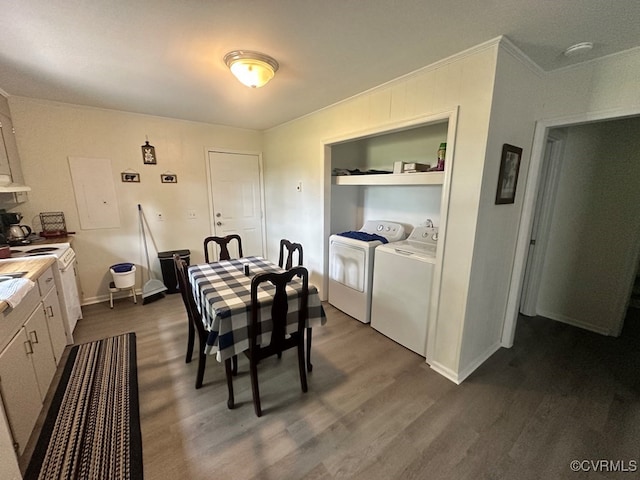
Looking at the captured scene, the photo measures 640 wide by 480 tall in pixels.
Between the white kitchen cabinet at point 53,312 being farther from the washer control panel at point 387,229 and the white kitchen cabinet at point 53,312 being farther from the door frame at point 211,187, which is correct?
the washer control panel at point 387,229

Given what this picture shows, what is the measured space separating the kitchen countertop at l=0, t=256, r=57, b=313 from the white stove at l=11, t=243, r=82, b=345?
11cm

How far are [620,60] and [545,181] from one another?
1.30 meters

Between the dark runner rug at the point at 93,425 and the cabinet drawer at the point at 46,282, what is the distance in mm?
675

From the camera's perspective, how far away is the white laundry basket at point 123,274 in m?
3.18

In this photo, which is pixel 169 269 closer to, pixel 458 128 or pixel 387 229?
pixel 387 229

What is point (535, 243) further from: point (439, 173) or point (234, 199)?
point (234, 199)

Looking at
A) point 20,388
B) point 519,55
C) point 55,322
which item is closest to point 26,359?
point 20,388

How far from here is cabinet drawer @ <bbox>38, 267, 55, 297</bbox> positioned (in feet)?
6.29

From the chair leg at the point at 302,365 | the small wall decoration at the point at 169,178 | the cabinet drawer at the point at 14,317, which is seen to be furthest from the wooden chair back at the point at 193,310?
the small wall decoration at the point at 169,178

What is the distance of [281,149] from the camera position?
12.6 feet

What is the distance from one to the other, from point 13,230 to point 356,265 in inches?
136

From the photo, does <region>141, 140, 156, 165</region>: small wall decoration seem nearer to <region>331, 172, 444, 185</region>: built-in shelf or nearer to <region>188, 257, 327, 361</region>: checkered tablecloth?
<region>188, 257, 327, 361</region>: checkered tablecloth

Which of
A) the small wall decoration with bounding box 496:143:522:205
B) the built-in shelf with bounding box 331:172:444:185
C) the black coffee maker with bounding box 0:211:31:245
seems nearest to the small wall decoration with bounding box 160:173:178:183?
the black coffee maker with bounding box 0:211:31:245

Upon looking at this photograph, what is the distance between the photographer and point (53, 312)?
2.13 meters
